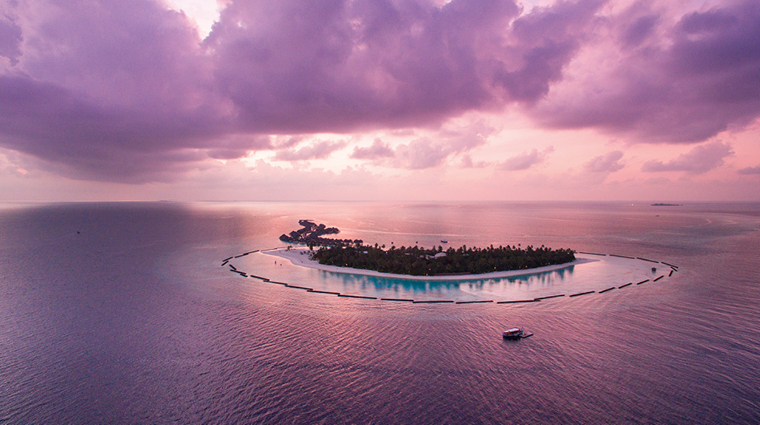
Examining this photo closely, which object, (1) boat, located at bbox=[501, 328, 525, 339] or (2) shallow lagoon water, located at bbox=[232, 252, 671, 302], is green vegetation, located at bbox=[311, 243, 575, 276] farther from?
(1) boat, located at bbox=[501, 328, 525, 339]

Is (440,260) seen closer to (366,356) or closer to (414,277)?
(414,277)

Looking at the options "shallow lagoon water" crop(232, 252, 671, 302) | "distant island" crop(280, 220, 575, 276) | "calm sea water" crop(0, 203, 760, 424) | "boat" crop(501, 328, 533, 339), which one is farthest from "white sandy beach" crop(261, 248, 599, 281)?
"boat" crop(501, 328, 533, 339)

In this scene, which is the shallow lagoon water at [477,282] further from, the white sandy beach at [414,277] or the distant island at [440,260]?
the distant island at [440,260]

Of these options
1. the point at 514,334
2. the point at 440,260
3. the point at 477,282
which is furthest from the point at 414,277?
the point at 514,334

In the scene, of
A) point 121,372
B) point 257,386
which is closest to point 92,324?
point 121,372

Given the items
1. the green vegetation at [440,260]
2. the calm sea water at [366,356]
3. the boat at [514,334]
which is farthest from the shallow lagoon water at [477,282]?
the boat at [514,334]

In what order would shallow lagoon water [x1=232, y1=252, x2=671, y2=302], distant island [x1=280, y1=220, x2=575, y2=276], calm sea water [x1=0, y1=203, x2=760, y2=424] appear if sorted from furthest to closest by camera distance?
distant island [x1=280, y1=220, x2=575, y2=276], shallow lagoon water [x1=232, y1=252, x2=671, y2=302], calm sea water [x1=0, y1=203, x2=760, y2=424]

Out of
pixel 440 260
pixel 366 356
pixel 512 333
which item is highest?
pixel 440 260

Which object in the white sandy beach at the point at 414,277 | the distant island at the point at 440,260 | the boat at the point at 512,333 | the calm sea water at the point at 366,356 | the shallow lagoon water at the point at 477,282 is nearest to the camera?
the calm sea water at the point at 366,356
